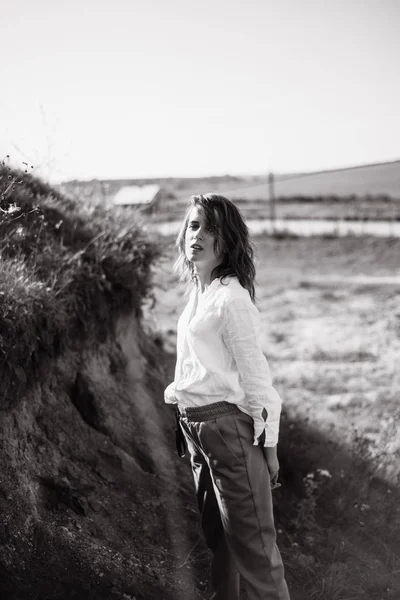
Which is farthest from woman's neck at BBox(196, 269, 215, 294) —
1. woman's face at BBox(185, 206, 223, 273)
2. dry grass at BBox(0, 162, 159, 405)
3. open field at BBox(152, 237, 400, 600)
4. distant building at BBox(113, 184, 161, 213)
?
distant building at BBox(113, 184, 161, 213)

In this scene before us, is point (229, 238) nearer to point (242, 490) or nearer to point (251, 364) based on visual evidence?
point (251, 364)

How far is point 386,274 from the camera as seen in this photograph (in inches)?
518

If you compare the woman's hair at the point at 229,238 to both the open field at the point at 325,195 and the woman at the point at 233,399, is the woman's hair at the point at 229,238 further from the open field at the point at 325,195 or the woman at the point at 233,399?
the open field at the point at 325,195

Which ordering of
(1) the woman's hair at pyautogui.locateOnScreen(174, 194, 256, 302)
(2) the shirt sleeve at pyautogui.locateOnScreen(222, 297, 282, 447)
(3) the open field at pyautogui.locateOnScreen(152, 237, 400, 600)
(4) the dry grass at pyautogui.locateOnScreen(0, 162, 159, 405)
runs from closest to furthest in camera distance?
(2) the shirt sleeve at pyautogui.locateOnScreen(222, 297, 282, 447), (1) the woman's hair at pyautogui.locateOnScreen(174, 194, 256, 302), (4) the dry grass at pyautogui.locateOnScreen(0, 162, 159, 405), (3) the open field at pyautogui.locateOnScreen(152, 237, 400, 600)

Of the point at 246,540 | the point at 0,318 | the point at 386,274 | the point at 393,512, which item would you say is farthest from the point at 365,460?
the point at 386,274

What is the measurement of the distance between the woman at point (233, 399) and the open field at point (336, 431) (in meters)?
0.42

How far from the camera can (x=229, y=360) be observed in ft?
8.46

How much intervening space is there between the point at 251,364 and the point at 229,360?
0.12 m

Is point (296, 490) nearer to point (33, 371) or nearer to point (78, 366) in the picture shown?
point (78, 366)

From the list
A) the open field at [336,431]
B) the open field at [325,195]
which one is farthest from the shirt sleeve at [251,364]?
the open field at [325,195]

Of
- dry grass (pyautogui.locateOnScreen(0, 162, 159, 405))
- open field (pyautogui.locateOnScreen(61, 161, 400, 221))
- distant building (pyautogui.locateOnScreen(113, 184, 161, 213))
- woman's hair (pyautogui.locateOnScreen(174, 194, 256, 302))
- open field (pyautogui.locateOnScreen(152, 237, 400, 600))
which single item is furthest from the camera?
open field (pyautogui.locateOnScreen(61, 161, 400, 221))

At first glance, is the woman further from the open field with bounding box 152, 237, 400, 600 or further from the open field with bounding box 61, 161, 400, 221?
the open field with bounding box 61, 161, 400, 221

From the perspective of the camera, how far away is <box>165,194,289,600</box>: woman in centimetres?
250

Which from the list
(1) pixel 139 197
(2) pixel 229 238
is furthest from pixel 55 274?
(1) pixel 139 197
